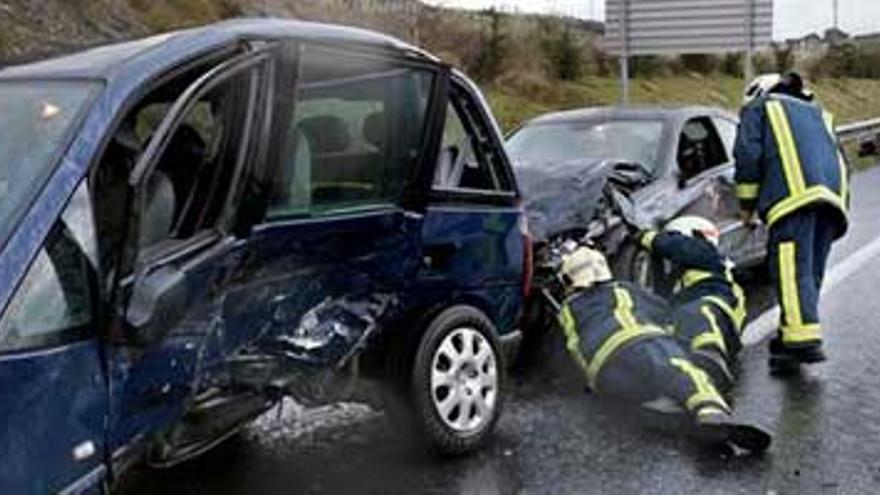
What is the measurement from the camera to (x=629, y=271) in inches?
332

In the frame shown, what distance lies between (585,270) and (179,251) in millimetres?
3094

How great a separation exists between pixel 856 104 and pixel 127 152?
39430mm

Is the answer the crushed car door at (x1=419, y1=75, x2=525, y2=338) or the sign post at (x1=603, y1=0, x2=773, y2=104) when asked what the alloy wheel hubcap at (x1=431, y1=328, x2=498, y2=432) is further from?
the sign post at (x1=603, y1=0, x2=773, y2=104)

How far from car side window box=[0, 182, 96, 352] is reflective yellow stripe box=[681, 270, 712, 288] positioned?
403cm

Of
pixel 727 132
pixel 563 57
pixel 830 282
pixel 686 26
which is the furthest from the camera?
pixel 563 57

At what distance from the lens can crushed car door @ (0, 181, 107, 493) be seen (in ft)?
11.8

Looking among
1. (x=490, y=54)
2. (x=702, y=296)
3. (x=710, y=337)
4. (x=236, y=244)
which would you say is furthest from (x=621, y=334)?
(x=490, y=54)

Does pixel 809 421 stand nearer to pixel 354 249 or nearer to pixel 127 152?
pixel 354 249

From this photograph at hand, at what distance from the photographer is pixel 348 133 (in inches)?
209

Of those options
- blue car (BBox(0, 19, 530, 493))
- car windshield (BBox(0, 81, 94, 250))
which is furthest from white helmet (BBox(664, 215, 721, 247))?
car windshield (BBox(0, 81, 94, 250))

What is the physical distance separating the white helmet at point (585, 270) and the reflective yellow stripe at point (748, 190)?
1180mm

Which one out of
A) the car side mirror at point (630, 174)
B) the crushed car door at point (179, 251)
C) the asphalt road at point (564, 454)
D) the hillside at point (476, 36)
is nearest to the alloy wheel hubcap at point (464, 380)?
the asphalt road at point (564, 454)

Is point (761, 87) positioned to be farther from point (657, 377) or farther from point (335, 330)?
point (335, 330)

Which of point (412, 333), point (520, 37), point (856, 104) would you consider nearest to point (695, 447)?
point (412, 333)
